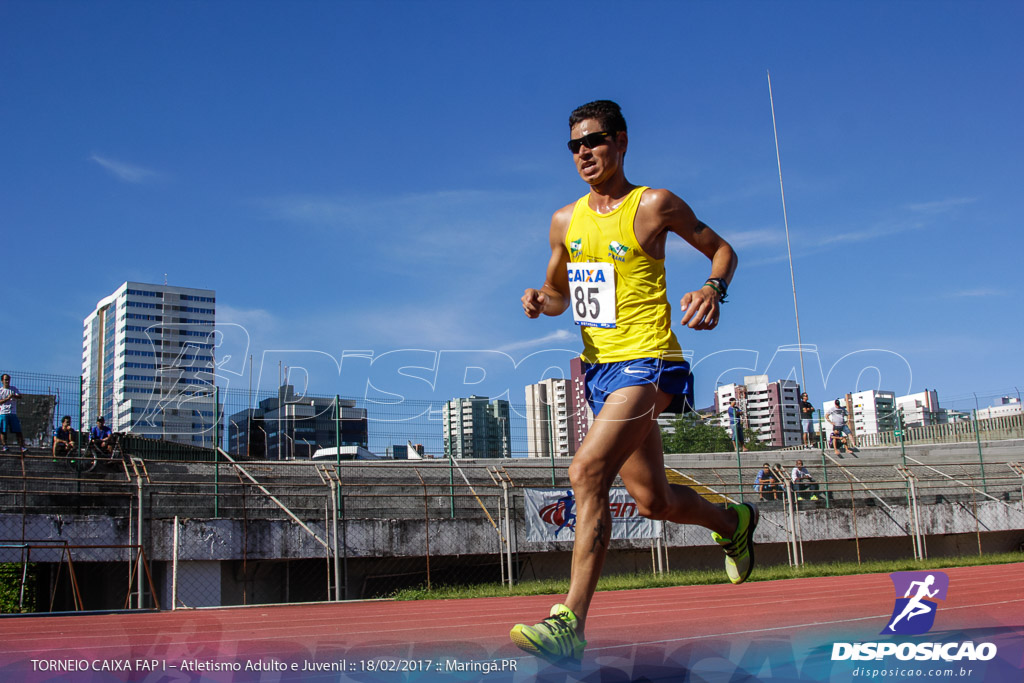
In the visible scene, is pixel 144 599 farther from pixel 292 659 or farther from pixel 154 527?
pixel 292 659

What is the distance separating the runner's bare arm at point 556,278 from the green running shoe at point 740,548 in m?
1.61

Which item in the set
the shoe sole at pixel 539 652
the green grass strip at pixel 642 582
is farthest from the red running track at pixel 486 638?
the green grass strip at pixel 642 582

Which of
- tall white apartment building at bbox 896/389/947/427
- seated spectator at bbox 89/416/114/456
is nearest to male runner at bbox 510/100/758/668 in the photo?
seated spectator at bbox 89/416/114/456

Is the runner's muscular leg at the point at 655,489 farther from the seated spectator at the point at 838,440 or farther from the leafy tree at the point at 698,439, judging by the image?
the leafy tree at the point at 698,439

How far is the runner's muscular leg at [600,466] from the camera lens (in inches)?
144

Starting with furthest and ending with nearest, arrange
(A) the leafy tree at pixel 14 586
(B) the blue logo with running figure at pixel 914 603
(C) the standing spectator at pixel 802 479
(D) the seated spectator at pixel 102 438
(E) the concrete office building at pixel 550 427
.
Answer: (C) the standing spectator at pixel 802 479 → (E) the concrete office building at pixel 550 427 → (D) the seated spectator at pixel 102 438 → (A) the leafy tree at pixel 14 586 → (B) the blue logo with running figure at pixel 914 603

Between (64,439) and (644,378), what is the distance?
16079mm

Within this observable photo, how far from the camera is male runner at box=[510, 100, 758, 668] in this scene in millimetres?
3699

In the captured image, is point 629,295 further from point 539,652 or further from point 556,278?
point 539,652

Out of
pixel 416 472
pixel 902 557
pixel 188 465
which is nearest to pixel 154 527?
pixel 188 465

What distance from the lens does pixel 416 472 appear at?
1986 cm

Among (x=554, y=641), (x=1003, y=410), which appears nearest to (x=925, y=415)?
(x=1003, y=410)

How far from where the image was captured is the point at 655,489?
4.07 metres

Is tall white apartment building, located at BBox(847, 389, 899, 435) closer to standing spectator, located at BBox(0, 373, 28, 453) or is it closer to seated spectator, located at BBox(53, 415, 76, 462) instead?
seated spectator, located at BBox(53, 415, 76, 462)
